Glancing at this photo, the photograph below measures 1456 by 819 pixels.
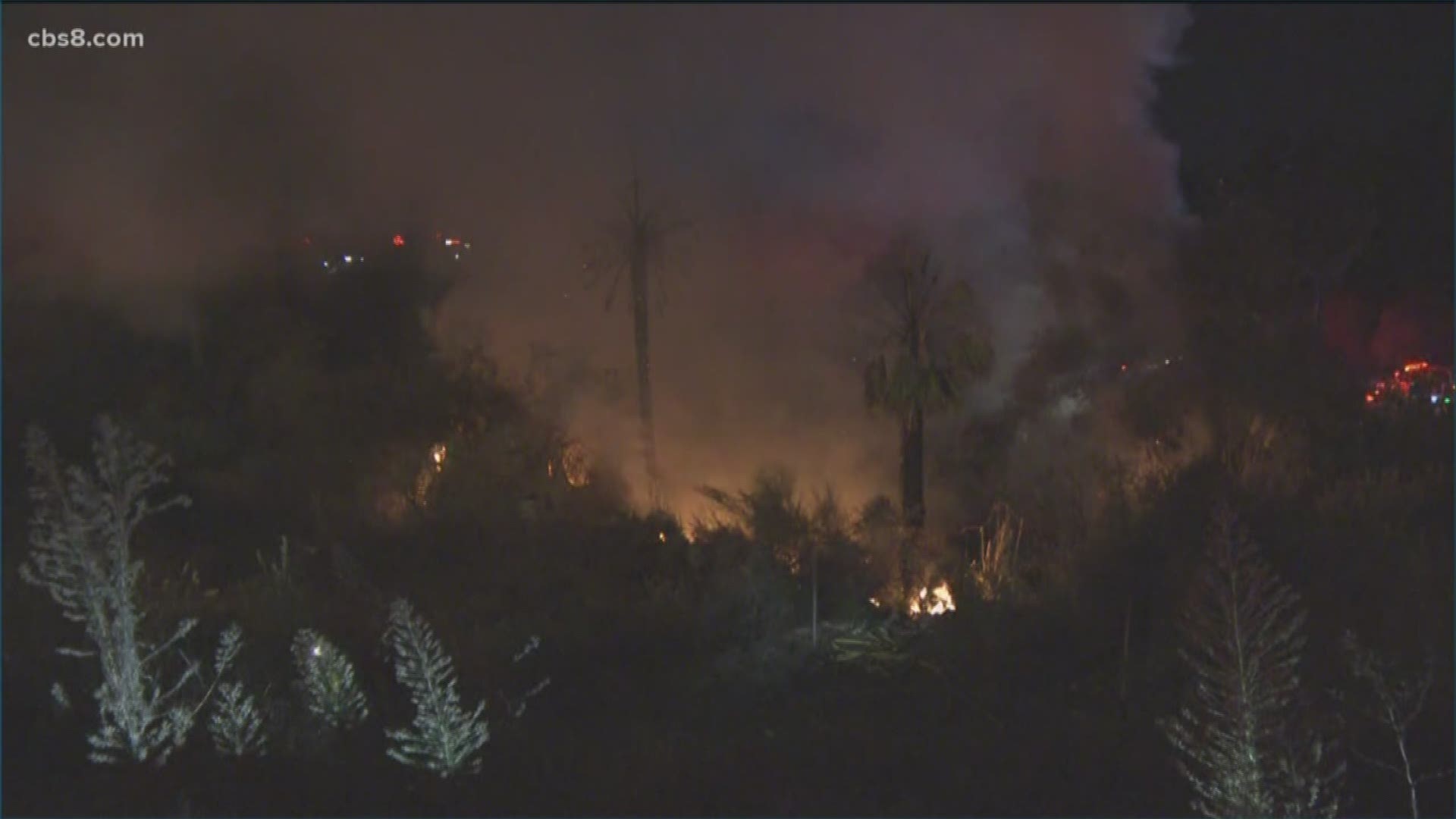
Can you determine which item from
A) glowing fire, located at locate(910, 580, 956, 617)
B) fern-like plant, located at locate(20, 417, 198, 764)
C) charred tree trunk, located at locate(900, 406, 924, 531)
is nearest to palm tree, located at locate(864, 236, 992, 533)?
charred tree trunk, located at locate(900, 406, 924, 531)

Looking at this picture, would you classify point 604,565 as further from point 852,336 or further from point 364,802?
point 852,336

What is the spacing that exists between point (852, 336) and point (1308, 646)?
29.1ft

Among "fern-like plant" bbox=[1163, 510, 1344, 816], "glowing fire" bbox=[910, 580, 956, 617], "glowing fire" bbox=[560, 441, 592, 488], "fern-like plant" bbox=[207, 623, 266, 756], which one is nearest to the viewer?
"fern-like plant" bbox=[1163, 510, 1344, 816]

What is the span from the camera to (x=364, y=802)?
5.98m

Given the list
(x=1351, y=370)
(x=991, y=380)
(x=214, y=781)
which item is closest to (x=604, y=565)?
(x=214, y=781)

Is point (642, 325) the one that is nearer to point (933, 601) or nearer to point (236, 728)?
point (933, 601)

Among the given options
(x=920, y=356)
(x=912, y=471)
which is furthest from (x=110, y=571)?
(x=920, y=356)

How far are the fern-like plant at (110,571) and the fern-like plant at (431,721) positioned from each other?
1.07 metres

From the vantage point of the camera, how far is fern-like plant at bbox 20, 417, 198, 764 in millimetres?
6059

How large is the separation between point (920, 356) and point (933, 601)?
419 centimetres

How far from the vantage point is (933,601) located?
394 inches

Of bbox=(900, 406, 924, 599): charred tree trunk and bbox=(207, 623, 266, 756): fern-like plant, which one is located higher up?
bbox=(900, 406, 924, 599): charred tree trunk

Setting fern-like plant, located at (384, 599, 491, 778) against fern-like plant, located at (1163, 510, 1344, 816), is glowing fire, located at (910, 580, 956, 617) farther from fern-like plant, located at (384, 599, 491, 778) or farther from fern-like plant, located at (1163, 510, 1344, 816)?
fern-like plant, located at (1163, 510, 1344, 816)

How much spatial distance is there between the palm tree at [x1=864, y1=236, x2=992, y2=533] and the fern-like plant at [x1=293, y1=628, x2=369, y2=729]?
7.25 metres
